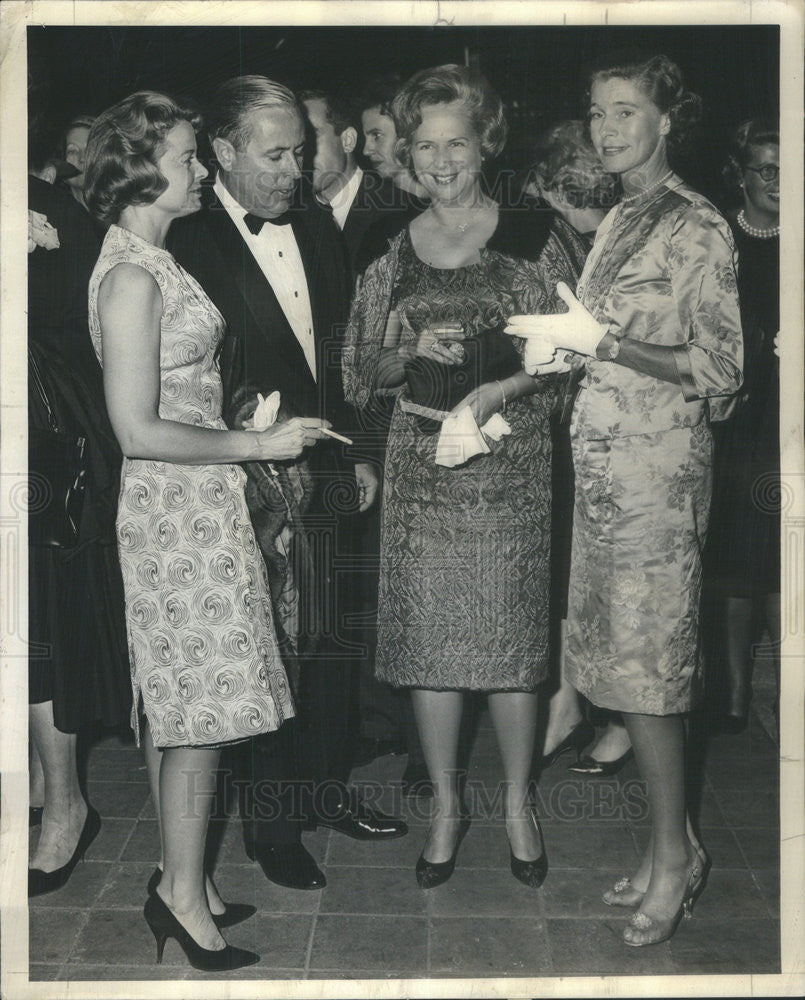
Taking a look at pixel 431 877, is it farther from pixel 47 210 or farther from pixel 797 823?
pixel 47 210

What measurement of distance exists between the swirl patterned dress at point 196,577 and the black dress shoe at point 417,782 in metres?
0.60

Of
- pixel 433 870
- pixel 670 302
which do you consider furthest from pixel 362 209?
pixel 433 870

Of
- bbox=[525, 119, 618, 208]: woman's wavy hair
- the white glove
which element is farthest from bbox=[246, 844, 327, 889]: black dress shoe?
bbox=[525, 119, 618, 208]: woman's wavy hair

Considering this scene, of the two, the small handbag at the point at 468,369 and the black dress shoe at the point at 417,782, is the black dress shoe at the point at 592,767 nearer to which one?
the black dress shoe at the point at 417,782

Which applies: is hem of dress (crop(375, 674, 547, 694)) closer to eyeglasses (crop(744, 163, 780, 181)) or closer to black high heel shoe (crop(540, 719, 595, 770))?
black high heel shoe (crop(540, 719, 595, 770))

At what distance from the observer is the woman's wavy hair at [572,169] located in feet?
11.8

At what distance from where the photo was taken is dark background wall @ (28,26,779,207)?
11.6ft

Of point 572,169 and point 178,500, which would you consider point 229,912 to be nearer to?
point 178,500

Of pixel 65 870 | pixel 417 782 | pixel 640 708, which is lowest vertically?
pixel 65 870

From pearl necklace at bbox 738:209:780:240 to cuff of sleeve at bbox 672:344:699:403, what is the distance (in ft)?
A: 1.15

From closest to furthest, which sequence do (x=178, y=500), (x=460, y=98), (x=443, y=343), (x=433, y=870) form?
(x=178, y=500), (x=460, y=98), (x=443, y=343), (x=433, y=870)

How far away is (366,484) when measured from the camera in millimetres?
3791

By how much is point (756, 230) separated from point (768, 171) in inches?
6.2

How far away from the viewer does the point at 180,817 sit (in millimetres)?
3549
